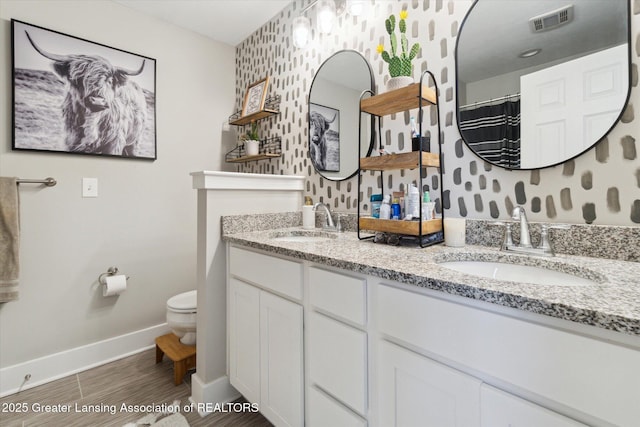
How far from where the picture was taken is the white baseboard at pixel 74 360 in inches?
66.6

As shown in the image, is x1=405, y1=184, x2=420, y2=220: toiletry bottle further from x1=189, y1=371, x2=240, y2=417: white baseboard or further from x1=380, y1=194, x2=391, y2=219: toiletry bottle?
x1=189, y1=371, x2=240, y2=417: white baseboard

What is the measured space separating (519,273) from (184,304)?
178cm

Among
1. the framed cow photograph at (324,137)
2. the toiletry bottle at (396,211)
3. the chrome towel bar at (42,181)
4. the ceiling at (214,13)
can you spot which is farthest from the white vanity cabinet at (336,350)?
the ceiling at (214,13)

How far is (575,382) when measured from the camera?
544 mm

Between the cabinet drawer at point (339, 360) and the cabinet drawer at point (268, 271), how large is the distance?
146 mm

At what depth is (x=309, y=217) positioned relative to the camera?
5.99 feet

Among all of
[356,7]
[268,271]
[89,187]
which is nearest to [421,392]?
[268,271]

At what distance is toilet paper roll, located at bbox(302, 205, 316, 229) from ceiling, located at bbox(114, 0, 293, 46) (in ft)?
4.83

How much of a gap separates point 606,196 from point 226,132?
98.3 inches

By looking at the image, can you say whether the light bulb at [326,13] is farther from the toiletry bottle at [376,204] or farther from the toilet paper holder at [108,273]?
the toilet paper holder at [108,273]

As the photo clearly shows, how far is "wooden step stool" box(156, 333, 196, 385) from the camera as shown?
1.74m

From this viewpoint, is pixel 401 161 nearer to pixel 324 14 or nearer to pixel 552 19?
pixel 552 19

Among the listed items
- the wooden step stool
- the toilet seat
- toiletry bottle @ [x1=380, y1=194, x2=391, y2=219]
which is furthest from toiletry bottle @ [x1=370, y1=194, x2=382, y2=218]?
the wooden step stool

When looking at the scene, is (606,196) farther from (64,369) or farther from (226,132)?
(64,369)
